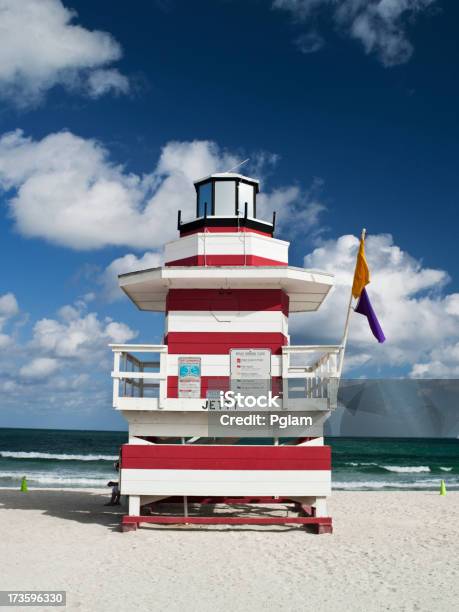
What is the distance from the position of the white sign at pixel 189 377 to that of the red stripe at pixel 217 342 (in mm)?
161

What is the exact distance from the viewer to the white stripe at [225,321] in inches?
498

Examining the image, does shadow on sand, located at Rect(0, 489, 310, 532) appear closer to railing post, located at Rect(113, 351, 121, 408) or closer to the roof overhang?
railing post, located at Rect(113, 351, 121, 408)

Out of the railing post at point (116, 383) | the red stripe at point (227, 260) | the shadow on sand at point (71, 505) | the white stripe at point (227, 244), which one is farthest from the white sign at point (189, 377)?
the shadow on sand at point (71, 505)

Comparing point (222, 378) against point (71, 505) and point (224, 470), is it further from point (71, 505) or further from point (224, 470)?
point (71, 505)

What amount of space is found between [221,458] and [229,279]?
3.24 metres

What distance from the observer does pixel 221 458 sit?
11.8m

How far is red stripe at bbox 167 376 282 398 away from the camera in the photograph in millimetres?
12242

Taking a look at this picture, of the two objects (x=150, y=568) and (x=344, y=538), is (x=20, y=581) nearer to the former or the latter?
(x=150, y=568)

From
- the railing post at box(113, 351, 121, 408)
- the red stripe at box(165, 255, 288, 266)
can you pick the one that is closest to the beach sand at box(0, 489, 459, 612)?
the railing post at box(113, 351, 121, 408)

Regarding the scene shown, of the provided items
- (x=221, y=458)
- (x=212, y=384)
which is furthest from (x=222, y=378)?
(x=221, y=458)

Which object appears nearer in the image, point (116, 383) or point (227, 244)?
point (116, 383)

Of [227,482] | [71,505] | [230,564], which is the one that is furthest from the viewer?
[71,505]

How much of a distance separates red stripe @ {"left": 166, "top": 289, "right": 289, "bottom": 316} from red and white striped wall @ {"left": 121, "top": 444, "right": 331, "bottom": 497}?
2.67 metres

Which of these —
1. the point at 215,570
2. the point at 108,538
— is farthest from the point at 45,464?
the point at 215,570
